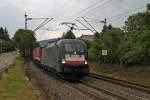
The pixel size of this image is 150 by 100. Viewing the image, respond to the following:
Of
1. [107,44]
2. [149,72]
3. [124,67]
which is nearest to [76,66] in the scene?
[149,72]

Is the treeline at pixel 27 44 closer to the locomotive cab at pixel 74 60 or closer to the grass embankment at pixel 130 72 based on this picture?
the grass embankment at pixel 130 72

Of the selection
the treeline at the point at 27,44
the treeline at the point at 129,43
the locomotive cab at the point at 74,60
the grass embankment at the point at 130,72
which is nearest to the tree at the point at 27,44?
the treeline at the point at 27,44

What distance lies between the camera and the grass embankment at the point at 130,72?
31156mm

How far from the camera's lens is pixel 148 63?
35156 mm

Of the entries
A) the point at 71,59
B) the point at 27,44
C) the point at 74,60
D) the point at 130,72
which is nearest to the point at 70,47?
the point at 71,59

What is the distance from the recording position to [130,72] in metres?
35.3

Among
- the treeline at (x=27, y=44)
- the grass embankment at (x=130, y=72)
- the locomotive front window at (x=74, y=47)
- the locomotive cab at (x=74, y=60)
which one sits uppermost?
the treeline at (x=27, y=44)

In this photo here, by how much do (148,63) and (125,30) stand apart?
9771 mm

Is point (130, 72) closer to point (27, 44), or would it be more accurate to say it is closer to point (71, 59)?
point (71, 59)

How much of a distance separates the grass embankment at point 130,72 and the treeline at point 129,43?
0.73 m

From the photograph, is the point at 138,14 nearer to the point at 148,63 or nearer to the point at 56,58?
the point at 148,63

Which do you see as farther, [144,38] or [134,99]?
[144,38]

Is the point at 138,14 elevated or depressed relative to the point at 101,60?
elevated

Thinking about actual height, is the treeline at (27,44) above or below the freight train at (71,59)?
above
